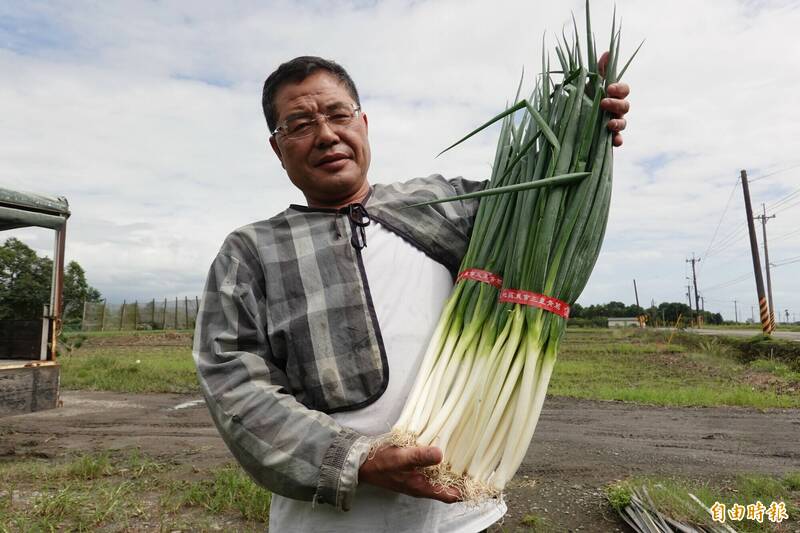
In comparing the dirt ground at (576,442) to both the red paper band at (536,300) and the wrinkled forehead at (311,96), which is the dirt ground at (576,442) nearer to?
the red paper band at (536,300)

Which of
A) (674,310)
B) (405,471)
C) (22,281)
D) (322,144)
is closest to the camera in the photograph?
(405,471)

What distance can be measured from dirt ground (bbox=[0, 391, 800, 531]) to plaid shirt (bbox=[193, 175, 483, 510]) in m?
2.34

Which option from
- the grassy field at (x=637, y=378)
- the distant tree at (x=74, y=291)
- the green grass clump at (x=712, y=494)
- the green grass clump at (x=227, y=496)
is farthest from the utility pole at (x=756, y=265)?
the distant tree at (x=74, y=291)

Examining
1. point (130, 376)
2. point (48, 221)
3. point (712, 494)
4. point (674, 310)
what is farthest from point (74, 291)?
point (674, 310)

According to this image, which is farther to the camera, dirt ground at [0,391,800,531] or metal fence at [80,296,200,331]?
metal fence at [80,296,200,331]

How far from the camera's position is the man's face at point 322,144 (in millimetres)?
1359

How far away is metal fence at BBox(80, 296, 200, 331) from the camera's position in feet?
77.9

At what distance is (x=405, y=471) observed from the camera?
104 centimetres

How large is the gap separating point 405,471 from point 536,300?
48 centimetres

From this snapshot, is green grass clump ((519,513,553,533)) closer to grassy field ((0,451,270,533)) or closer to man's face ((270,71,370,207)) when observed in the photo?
grassy field ((0,451,270,533))

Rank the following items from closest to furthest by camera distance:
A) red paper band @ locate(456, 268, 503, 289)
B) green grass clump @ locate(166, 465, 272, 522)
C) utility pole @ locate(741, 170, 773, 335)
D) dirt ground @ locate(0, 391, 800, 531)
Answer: red paper band @ locate(456, 268, 503, 289) < green grass clump @ locate(166, 465, 272, 522) < dirt ground @ locate(0, 391, 800, 531) < utility pole @ locate(741, 170, 773, 335)

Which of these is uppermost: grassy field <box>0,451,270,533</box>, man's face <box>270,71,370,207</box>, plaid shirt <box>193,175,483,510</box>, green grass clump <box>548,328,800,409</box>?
man's face <box>270,71,370,207</box>

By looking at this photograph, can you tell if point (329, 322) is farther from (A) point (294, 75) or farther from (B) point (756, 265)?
(B) point (756, 265)

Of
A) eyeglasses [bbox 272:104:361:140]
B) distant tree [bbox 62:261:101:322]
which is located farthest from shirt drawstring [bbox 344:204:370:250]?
distant tree [bbox 62:261:101:322]
